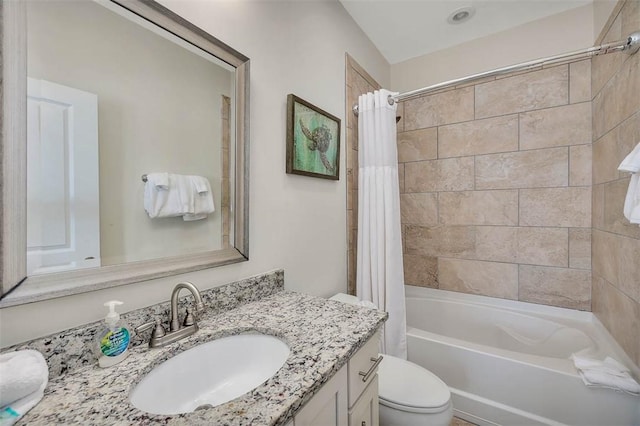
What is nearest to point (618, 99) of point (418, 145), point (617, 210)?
point (617, 210)

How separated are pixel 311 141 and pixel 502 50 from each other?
6.23ft

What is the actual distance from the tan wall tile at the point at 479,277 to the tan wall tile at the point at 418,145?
0.97 meters

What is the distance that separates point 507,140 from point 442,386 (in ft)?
6.21

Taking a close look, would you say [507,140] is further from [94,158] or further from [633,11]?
[94,158]

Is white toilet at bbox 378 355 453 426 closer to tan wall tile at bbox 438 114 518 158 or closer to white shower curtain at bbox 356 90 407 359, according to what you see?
white shower curtain at bbox 356 90 407 359

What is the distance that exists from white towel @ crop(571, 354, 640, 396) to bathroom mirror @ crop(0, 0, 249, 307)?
1.72 metres

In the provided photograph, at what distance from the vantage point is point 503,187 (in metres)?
2.14

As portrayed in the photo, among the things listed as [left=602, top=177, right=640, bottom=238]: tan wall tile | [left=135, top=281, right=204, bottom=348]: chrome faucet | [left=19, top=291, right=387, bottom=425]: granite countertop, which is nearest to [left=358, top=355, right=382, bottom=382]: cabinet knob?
[left=19, top=291, right=387, bottom=425]: granite countertop

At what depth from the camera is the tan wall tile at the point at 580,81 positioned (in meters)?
1.87

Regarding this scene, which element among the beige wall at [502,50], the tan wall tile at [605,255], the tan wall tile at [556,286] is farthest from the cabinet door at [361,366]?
the beige wall at [502,50]

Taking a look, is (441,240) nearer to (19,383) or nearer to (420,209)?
(420,209)

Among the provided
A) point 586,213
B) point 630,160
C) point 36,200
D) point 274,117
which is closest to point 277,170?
point 274,117

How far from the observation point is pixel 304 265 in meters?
1.53

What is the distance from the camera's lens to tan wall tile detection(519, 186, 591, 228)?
189 centimetres
